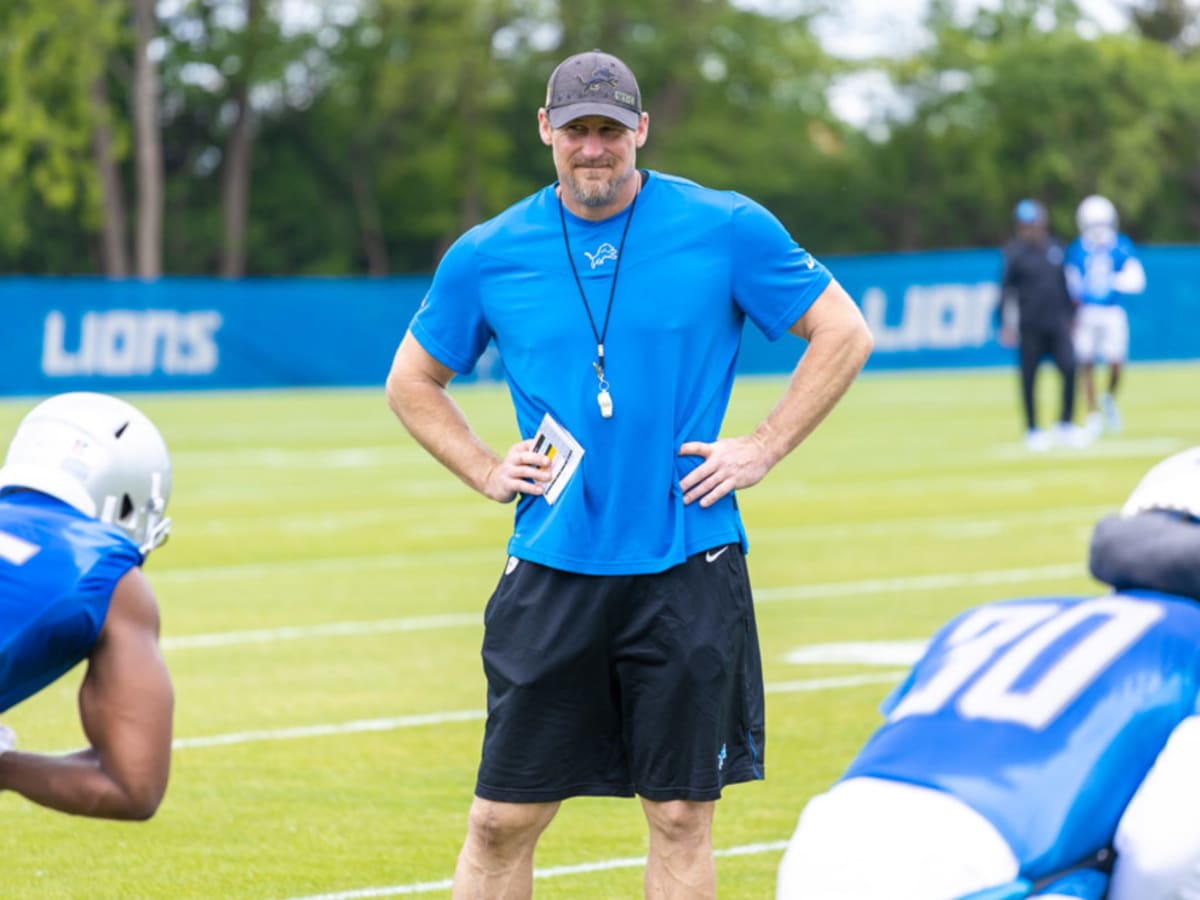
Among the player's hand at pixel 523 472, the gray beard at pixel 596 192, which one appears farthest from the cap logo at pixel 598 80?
the player's hand at pixel 523 472

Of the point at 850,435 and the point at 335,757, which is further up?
the point at 335,757

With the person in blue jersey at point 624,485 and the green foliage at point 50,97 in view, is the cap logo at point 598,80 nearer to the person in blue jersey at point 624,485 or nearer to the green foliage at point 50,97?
the person in blue jersey at point 624,485

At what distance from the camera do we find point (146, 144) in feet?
151

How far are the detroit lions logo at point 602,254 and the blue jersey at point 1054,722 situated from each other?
1342 mm


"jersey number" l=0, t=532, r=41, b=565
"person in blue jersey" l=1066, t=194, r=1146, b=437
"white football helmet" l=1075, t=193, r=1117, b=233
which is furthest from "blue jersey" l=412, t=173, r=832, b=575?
"white football helmet" l=1075, t=193, r=1117, b=233

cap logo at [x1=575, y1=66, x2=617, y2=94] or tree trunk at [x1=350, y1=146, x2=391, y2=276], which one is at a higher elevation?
cap logo at [x1=575, y1=66, x2=617, y2=94]

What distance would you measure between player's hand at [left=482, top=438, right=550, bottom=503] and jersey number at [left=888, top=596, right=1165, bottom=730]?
1.18 m

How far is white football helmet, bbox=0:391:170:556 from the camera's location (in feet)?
12.3

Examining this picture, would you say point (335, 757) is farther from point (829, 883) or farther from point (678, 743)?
point (829, 883)

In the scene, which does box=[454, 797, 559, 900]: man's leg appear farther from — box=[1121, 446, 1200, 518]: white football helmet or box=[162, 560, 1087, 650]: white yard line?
box=[162, 560, 1087, 650]: white yard line

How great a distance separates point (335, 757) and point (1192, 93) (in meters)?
57.6

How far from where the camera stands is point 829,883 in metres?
3.16

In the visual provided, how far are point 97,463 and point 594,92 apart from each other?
4.41ft

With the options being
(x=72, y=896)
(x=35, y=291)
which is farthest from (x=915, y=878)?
(x=35, y=291)
